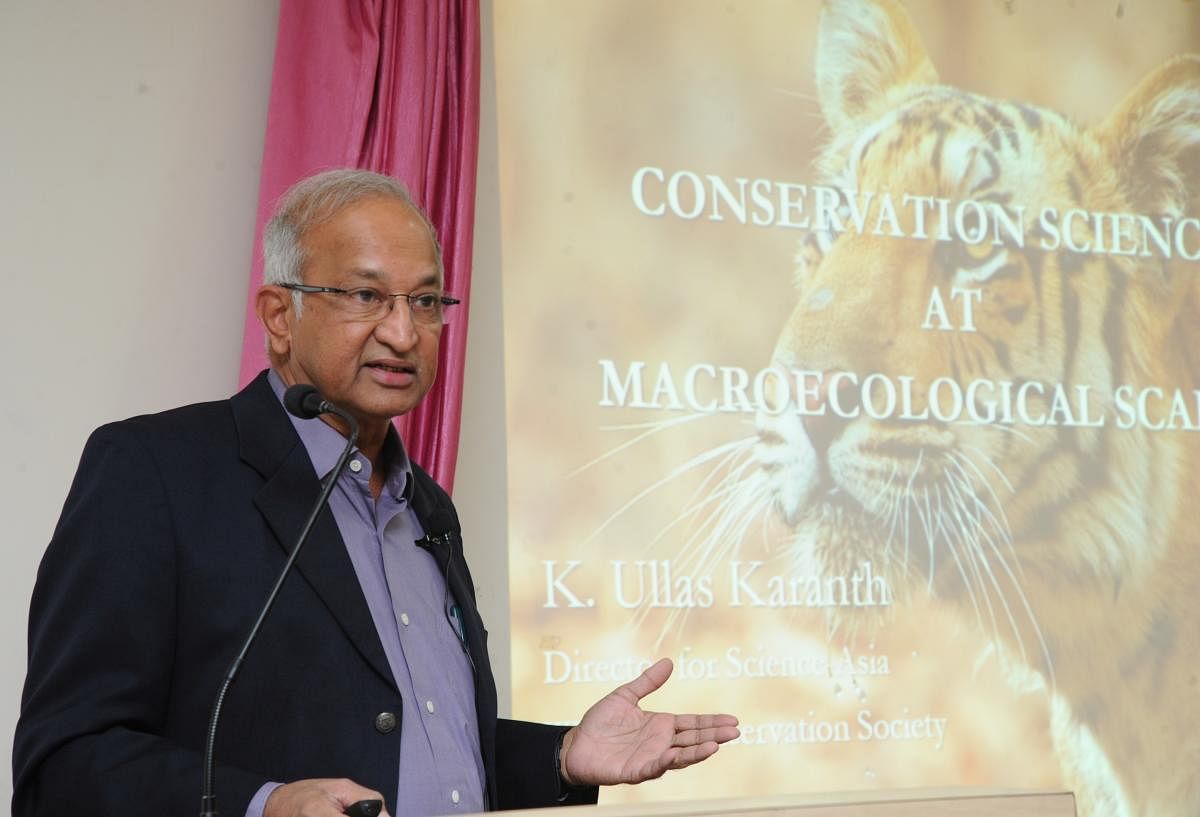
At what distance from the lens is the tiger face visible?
3438mm

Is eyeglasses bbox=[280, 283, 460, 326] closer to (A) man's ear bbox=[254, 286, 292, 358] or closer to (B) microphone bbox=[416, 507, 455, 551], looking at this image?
(A) man's ear bbox=[254, 286, 292, 358]

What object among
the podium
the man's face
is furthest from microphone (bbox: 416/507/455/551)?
the podium

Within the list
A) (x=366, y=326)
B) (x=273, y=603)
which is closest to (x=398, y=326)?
(x=366, y=326)

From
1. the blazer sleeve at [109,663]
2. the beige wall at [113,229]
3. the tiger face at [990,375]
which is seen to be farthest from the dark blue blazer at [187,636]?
the tiger face at [990,375]

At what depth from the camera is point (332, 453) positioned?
1.82m

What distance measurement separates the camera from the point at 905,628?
3.40 metres

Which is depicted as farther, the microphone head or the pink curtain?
the pink curtain

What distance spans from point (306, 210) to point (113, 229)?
3.81 ft

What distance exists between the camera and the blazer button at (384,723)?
162cm

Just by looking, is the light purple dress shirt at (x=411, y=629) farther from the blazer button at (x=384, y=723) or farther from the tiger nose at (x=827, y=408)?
the tiger nose at (x=827, y=408)

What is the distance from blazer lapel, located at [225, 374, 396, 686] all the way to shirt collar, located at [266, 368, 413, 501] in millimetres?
30

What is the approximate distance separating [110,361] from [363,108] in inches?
32.2

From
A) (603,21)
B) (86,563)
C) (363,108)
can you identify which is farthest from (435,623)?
(603,21)

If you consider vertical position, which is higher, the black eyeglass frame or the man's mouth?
the black eyeglass frame
